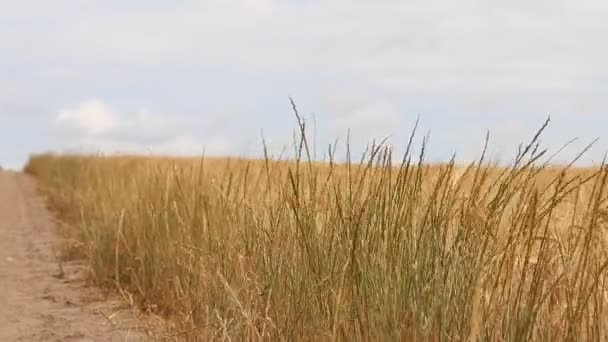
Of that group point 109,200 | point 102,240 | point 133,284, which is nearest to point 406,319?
point 133,284

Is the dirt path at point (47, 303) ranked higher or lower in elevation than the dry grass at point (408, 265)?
lower

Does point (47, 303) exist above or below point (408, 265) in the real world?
below

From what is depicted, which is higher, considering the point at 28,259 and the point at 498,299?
the point at 498,299

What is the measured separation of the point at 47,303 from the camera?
501 cm

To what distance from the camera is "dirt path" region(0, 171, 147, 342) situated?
163 inches

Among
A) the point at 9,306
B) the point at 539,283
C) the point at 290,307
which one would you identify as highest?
the point at 539,283

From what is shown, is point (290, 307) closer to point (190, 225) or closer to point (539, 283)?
point (539, 283)

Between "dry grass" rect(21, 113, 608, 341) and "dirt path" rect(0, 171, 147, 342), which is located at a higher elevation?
"dry grass" rect(21, 113, 608, 341)

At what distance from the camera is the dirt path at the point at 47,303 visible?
163 inches

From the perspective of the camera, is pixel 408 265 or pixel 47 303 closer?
pixel 408 265

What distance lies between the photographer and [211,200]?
461 centimetres

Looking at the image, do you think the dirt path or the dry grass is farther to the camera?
the dirt path

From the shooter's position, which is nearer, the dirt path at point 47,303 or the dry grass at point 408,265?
the dry grass at point 408,265

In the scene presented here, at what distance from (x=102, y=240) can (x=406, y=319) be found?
3701 mm
